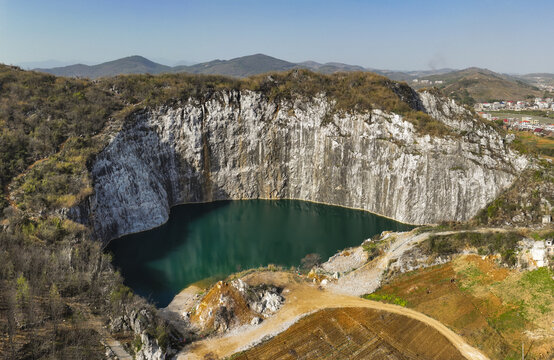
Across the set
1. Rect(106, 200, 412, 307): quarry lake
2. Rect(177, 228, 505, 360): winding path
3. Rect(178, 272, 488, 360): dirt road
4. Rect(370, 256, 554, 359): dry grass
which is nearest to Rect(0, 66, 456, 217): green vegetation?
Rect(106, 200, 412, 307): quarry lake

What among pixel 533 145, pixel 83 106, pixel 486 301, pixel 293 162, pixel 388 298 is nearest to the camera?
pixel 486 301

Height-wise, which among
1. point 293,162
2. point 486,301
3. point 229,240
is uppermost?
point 293,162

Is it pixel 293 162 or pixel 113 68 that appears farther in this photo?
pixel 113 68

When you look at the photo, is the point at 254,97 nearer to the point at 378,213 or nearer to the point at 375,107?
the point at 375,107

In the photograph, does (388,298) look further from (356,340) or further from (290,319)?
(290,319)

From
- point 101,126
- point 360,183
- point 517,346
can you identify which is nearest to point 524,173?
point 360,183

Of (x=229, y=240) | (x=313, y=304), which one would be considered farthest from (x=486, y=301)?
(x=229, y=240)

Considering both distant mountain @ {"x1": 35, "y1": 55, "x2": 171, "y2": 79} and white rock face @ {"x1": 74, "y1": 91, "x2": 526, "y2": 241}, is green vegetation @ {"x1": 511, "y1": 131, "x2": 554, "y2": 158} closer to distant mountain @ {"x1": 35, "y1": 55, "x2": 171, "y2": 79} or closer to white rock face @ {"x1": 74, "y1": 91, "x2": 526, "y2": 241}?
white rock face @ {"x1": 74, "y1": 91, "x2": 526, "y2": 241}
